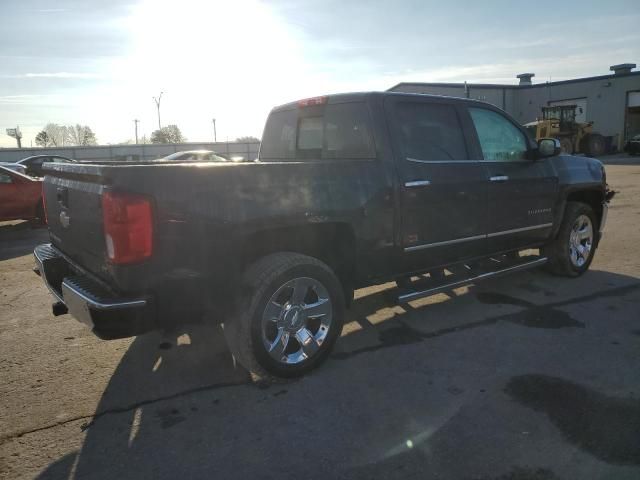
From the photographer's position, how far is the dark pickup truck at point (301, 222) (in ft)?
8.79

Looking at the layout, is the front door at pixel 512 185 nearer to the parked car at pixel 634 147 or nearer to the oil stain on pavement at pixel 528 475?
the oil stain on pavement at pixel 528 475

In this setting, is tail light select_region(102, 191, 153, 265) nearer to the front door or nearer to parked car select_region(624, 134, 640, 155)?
the front door

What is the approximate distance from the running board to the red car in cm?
922

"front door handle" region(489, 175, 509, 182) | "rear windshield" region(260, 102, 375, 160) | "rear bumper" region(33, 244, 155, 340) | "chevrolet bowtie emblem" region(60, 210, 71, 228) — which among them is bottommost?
"rear bumper" region(33, 244, 155, 340)

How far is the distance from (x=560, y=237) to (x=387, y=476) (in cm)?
416

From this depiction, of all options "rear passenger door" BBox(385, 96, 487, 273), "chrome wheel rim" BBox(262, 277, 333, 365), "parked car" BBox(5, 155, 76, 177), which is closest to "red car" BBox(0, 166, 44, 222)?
"parked car" BBox(5, 155, 76, 177)

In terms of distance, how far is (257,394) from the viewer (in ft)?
10.2

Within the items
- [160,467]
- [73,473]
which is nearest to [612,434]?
[160,467]

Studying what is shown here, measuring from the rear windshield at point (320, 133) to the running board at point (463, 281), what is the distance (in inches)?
46.1

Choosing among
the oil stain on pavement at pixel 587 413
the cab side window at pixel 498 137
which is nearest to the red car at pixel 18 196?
the cab side window at pixel 498 137

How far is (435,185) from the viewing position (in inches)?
154

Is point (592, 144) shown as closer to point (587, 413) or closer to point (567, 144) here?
point (567, 144)

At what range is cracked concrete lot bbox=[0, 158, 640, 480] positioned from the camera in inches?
94.2

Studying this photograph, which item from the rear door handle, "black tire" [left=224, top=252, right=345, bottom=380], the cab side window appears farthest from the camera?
the cab side window
